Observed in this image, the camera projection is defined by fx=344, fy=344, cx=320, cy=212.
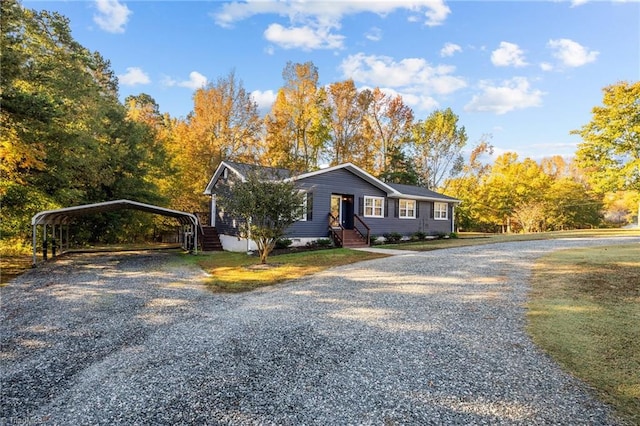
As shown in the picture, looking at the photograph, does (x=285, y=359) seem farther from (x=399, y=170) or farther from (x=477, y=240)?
(x=399, y=170)

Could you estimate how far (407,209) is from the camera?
72.7 feet

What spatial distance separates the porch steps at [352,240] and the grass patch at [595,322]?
894 centimetres

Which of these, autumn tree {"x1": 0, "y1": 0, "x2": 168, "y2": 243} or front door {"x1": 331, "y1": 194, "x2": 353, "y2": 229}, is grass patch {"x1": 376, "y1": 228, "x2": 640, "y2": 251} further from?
autumn tree {"x1": 0, "y1": 0, "x2": 168, "y2": 243}

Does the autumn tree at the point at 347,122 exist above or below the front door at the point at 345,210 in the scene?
above

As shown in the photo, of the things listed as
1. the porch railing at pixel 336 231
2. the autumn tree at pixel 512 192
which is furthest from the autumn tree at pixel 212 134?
the autumn tree at pixel 512 192

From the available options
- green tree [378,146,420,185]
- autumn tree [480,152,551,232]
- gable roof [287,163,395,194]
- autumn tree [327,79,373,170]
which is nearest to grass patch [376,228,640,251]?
gable roof [287,163,395,194]

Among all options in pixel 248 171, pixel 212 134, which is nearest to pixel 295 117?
pixel 212 134

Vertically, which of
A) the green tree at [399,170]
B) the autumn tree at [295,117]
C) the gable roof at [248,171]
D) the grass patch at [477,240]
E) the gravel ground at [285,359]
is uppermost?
the autumn tree at [295,117]

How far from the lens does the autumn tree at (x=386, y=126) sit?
35219 millimetres

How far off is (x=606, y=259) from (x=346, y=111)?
25.6m

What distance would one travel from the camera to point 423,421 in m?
3.29

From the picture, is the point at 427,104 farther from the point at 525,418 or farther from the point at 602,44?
the point at 525,418

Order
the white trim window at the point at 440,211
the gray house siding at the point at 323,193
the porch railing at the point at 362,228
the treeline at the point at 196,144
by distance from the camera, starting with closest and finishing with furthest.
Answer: the treeline at the point at 196,144 < the gray house siding at the point at 323,193 < the porch railing at the point at 362,228 < the white trim window at the point at 440,211

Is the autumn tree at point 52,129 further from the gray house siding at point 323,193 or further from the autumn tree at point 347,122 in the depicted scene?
the autumn tree at point 347,122
